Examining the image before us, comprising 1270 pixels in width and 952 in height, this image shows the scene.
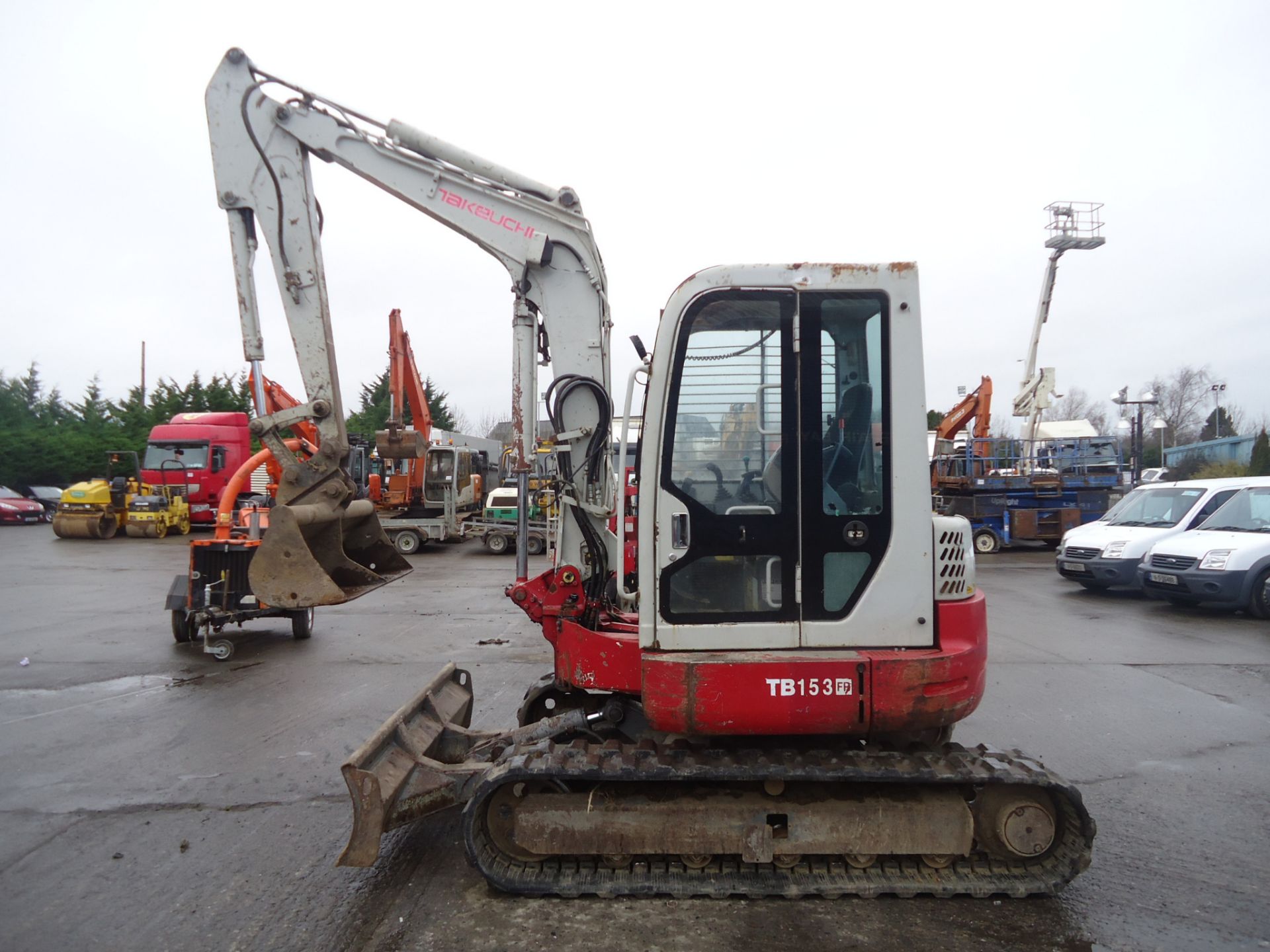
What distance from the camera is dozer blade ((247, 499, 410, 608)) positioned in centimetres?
479

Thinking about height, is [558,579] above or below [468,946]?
above

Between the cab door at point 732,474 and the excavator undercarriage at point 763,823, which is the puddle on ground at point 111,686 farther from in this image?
the cab door at point 732,474

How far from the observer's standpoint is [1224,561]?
10.7 meters

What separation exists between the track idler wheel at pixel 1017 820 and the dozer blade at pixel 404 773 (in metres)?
2.36

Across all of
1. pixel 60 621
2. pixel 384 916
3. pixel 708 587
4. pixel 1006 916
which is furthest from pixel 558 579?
pixel 60 621

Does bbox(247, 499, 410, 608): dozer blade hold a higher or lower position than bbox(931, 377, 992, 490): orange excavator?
lower

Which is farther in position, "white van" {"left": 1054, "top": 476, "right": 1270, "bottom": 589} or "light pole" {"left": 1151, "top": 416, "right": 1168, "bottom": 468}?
"light pole" {"left": 1151, "top": 416, "right": 1168, "bottom": 468}

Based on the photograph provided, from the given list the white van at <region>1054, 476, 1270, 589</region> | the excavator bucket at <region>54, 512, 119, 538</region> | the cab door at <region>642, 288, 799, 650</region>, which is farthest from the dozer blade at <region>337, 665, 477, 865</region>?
the excavator bucket at <region>54, 512, 119, 538</region>

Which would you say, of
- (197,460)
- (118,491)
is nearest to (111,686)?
(118,491)

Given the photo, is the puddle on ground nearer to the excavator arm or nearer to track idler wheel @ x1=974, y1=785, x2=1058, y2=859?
the excavator arm

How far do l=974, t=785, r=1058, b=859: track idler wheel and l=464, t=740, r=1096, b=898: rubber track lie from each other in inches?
2.4

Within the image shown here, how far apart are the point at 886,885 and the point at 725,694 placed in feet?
3.66

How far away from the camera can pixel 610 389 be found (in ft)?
16.6

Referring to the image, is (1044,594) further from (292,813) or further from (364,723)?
(292,813)
